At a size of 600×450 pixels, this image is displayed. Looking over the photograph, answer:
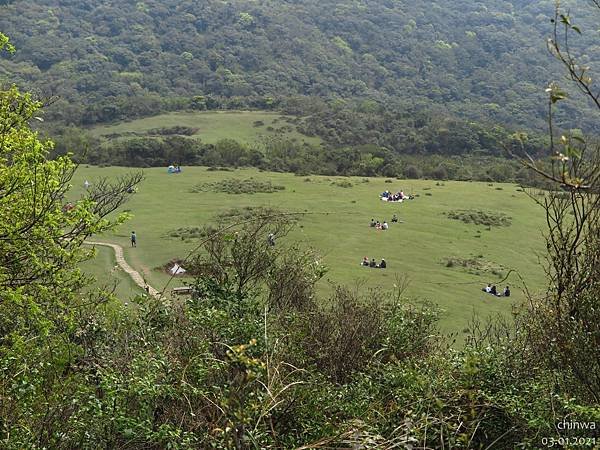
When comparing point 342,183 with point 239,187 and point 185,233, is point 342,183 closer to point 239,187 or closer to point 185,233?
point 239,187

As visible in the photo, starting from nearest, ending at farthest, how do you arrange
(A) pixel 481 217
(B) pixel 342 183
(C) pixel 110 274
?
1. (C) pixel 110 274
2. (A) pixel 481 217
3. (B) pixel 342 183

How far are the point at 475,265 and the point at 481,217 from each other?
55.8 feet

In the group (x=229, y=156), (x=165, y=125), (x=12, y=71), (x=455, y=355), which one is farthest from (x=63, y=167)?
(x=12, y=71)

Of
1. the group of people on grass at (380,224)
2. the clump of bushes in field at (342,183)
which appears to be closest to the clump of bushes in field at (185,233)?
the group of people on grass at (380,224)

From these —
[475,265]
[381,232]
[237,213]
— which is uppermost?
[237,213]

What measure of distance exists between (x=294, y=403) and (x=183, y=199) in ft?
191

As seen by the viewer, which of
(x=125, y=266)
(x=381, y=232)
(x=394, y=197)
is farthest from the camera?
(x=394, y=197)

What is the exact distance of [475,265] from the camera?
47156 mm

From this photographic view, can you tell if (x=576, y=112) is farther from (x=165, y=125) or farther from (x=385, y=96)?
(x=165, y=125)

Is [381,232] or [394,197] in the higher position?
[394,197]

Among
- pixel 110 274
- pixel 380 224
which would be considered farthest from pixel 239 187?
pixel 110 274

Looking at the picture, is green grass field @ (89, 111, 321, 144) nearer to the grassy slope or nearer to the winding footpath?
the winding footpath

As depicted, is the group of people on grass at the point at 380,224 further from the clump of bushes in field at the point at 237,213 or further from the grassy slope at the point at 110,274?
the grassy slope at the point at 110,274

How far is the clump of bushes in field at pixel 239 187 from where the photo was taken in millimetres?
70312
